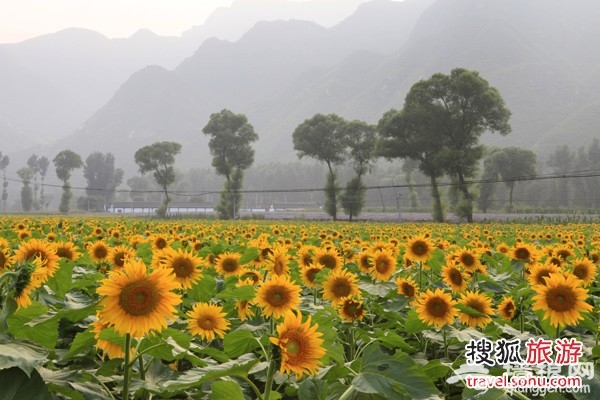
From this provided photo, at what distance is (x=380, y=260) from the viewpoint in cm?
466

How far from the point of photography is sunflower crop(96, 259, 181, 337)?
5.99 feet

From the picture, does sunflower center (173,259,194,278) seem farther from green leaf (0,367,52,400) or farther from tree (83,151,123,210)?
tree (83,151,123,210)

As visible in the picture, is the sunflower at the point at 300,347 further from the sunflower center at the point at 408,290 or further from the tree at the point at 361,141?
the tree at the point at 361,141

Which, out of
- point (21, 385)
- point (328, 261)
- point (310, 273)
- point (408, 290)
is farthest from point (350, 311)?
point (21, 385)

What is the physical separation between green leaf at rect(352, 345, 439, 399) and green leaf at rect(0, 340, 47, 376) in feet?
3.32

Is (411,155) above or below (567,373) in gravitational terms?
above

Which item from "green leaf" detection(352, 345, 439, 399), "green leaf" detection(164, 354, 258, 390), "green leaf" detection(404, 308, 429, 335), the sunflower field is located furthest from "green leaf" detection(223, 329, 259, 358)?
Answer: "green leaf" detection(404, 308, 429, 335)

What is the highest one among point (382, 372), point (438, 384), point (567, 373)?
point (382, 372)

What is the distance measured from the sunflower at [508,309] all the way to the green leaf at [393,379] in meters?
2.17

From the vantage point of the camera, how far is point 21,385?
1.46m

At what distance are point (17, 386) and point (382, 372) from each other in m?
1.18

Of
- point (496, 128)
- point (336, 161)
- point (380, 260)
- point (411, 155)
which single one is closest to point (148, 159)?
point (336, 161)

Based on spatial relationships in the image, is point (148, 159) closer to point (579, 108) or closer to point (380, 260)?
point (380, 260)

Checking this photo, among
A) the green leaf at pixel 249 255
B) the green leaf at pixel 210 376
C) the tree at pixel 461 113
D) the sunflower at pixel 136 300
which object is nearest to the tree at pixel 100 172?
the tree at pixel 461 113
